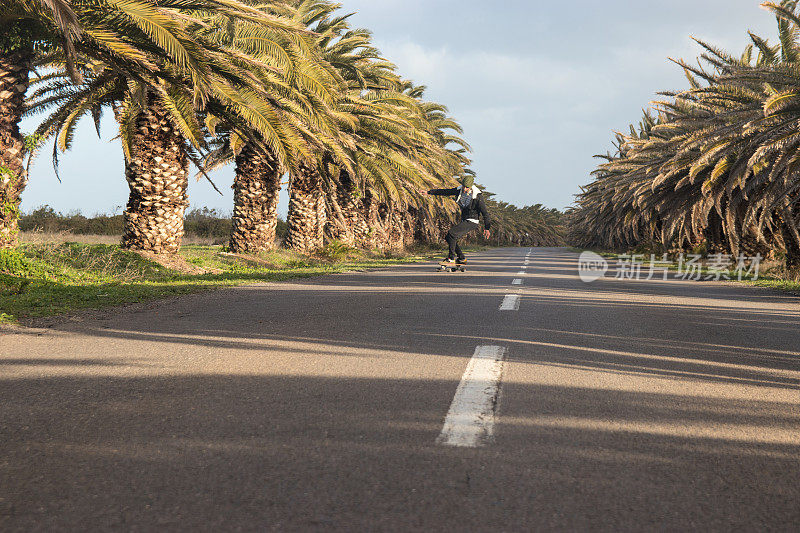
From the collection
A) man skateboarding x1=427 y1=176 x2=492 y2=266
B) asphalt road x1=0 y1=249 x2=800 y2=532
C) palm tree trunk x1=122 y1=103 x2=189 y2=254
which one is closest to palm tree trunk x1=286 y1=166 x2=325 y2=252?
man skateboarding x1=427 y1=176 x2=492 y2=266

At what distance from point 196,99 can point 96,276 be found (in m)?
3.62

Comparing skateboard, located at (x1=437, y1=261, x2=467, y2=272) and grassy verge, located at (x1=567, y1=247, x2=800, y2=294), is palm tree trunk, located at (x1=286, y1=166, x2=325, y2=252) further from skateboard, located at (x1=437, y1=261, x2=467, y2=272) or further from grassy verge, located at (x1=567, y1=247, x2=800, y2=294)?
grassy verge, located at (x1=567, y1=247, x2=800, y2=294)

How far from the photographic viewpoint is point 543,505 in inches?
93.6

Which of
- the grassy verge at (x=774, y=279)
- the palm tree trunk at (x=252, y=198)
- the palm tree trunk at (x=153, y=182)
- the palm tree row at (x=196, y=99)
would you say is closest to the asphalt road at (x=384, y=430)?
the palm tree row at (x=196, y=99)

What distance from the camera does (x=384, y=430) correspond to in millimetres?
3180

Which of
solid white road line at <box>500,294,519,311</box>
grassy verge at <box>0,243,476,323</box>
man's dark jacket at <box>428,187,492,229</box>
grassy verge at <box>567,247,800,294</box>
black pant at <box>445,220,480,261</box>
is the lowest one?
grassy verge at <box>0,243,476,323</box>

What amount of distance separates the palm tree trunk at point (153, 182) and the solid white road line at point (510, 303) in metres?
8.08

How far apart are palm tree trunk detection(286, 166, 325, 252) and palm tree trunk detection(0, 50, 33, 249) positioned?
999 cm

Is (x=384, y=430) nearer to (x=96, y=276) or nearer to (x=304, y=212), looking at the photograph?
(x=96, y=276)

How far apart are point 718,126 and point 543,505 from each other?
1905 cm

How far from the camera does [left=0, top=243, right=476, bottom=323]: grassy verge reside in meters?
7.94

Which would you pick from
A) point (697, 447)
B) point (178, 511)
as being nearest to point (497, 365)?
point (697, 447)

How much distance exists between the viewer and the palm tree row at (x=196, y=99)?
10.4m

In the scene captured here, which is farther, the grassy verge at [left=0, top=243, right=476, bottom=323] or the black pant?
the black pant
